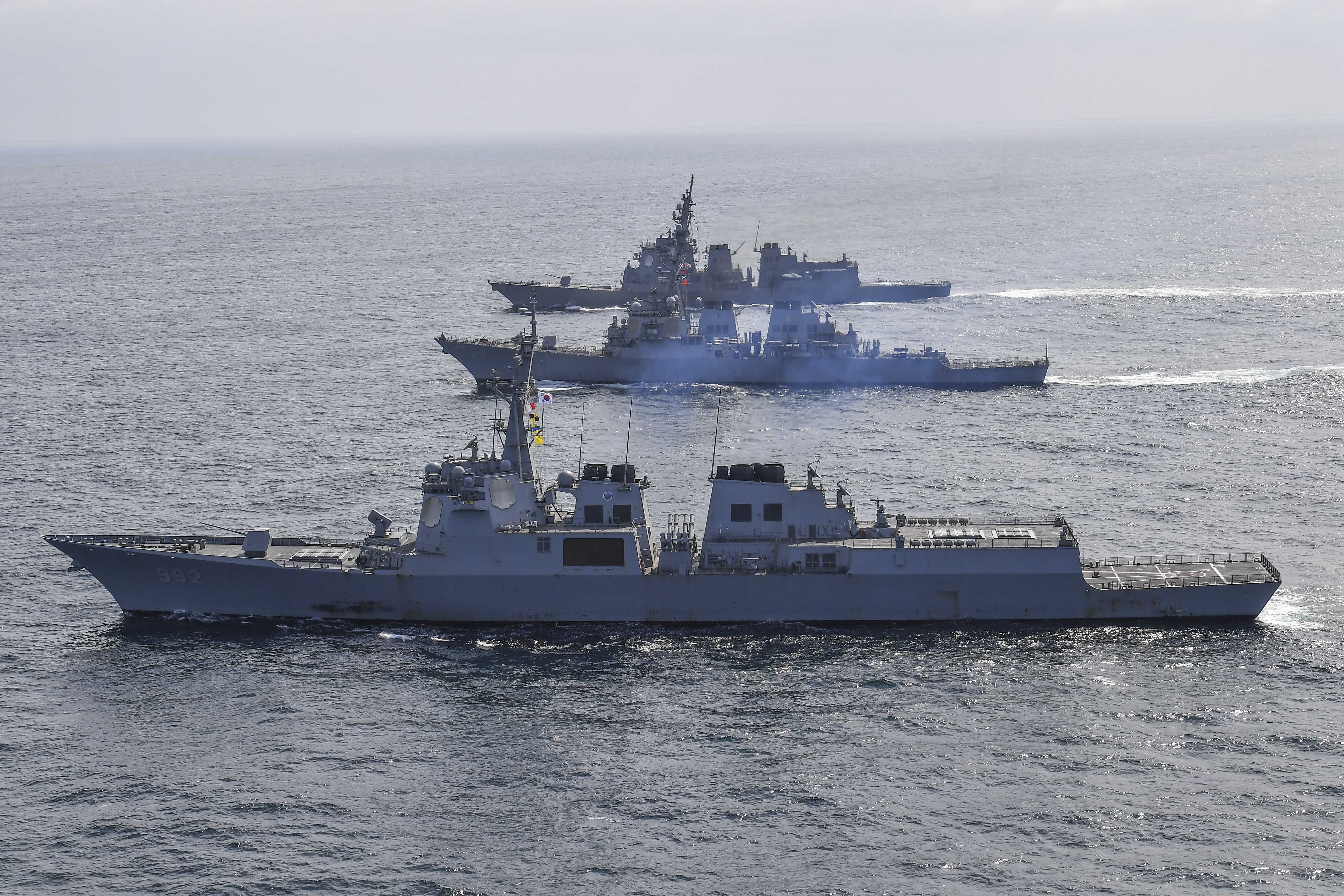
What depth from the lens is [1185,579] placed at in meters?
47.1

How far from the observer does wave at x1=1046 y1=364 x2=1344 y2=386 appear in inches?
3282

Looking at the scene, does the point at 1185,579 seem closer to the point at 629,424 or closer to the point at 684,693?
the point at 684,693

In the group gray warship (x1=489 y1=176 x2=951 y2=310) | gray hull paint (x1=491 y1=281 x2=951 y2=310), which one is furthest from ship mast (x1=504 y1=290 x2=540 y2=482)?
gray hull paint (x1=491 y1=281 x2=951 y2=310)

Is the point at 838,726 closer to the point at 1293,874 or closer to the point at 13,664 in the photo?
the point at 1293,874

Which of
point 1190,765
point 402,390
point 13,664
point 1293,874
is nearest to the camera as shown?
point 1293,874

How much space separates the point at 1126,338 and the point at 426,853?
78.3 m

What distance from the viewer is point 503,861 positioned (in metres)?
33.3

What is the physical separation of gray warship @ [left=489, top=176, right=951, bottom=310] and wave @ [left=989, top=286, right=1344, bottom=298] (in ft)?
23.2

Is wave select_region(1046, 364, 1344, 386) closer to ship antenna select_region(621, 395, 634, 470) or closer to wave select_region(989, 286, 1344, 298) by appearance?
ship antenna select_region(621, 395, 634, 470)

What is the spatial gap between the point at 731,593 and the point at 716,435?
1105 cm

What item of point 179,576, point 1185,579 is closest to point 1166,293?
point 1185,579

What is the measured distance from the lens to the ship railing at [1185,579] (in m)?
46.3

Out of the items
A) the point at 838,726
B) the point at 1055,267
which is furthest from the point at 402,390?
the point at 1055,267

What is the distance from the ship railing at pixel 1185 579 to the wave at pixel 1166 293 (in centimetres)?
6960
